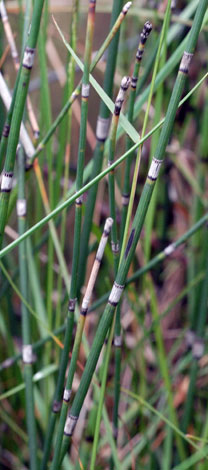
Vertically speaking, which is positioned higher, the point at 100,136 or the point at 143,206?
the point at 100,136

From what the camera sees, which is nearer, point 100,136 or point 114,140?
point 114,140

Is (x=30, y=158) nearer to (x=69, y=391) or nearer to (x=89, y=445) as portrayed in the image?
(x=69, y=391)

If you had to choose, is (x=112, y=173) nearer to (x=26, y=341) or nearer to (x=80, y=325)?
(x=80, y=325)

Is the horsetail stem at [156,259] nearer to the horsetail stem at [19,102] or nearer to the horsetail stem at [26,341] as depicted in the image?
the horsetail stem at [26,341]

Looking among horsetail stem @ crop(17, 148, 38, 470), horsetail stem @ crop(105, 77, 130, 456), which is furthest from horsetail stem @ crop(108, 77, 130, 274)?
horsetail stem @ crop(17, 148, 38, 470)

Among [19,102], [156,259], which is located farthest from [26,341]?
[19,102]

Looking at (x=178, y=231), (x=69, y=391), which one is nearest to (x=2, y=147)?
(x=69, y=391)

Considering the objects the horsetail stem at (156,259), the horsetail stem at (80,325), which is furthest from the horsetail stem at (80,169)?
the horsetail stem at (156,259)
